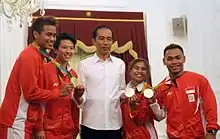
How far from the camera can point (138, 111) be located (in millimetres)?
2873

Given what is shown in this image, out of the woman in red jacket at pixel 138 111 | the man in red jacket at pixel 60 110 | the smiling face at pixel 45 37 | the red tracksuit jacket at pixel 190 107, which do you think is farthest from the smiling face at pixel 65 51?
the red tracksuit jacket at pixel 190 107

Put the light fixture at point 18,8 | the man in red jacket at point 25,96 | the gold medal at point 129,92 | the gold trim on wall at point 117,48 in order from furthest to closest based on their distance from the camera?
the gold trim on wall at point 117,48 → the light fixture at point 18,8 → the gold medal at point 129,92 → the man in red jacket at point 25,96

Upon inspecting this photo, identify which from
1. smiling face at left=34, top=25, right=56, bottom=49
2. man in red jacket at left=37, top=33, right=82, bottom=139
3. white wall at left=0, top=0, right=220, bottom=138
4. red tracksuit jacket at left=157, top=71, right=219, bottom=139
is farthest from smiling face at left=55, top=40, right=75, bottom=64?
white wall at left=0, top=0, right=220, bottom=138

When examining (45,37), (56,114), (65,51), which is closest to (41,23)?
(45,37)

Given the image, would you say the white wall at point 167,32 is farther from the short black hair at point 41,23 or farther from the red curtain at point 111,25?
the short black hair at point 41,23

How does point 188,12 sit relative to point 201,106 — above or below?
above

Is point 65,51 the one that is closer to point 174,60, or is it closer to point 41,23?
point 41,23

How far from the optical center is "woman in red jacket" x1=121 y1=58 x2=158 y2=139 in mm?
2873

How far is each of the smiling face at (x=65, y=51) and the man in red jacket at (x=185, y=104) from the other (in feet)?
2.23

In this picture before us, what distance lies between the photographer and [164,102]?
2.91 m

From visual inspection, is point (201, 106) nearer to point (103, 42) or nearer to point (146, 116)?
point (146, 116)

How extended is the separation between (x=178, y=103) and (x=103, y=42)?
0.71 m

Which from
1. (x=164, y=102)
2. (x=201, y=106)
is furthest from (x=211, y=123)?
(x=164, y=102)

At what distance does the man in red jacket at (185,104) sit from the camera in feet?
8.94
